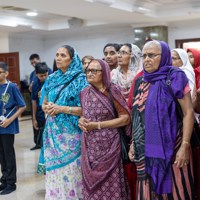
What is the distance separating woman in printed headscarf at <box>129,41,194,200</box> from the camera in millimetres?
2176

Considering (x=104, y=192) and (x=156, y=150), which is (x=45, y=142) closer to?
(x=104, y=192)

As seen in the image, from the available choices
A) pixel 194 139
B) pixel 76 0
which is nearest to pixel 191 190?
pixel 194 139

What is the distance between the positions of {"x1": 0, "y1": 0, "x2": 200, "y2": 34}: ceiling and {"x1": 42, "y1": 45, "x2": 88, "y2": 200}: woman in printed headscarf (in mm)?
4287

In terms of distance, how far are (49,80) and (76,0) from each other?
13.5 ft

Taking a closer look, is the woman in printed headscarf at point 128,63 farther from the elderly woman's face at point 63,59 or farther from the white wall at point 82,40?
the white wall at point 82,40

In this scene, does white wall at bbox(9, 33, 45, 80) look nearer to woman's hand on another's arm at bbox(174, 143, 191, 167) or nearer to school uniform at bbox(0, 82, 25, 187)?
school uniform at bbox(0, 82, 25, 187)

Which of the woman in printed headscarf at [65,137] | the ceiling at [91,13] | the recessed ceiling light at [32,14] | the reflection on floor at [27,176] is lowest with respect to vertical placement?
the reflection on floor at [27,176]

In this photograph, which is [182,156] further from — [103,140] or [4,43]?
[4,43]

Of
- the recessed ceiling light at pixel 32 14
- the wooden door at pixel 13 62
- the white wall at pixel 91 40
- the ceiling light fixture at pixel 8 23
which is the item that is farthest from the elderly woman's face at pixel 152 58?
the white wall at pixel 91 40

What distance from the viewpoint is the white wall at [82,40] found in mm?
10781

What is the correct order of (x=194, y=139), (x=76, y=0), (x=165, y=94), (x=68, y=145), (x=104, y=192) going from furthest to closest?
1. (x=76, y=0)
2. (x=68, y=145)
3. (x=104, y=192)
4. (x=194, y=139)
5. (x=165, y=94)

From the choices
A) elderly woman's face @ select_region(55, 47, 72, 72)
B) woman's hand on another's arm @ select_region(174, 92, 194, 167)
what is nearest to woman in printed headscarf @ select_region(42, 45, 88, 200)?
elderly woman's face @ select_region(55, 47, 72, 72)

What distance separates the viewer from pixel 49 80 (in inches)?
124

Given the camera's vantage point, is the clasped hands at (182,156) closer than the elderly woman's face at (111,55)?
Yes
